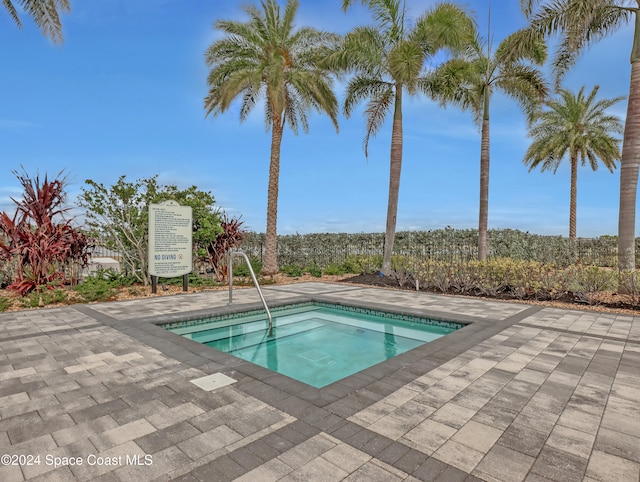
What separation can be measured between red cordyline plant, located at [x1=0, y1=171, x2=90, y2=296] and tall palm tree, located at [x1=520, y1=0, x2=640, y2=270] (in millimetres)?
14161

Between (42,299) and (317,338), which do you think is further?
(42,299)

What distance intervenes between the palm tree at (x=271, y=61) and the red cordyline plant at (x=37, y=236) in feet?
21.7

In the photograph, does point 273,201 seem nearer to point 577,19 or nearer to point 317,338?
point 317,338

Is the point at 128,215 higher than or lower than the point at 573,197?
lower

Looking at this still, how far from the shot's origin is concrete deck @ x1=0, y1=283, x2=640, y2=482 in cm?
207

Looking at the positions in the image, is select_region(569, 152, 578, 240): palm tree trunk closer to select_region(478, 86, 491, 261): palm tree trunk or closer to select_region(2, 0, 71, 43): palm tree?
select_region(478, 86, 491, 261): palm tree trunk

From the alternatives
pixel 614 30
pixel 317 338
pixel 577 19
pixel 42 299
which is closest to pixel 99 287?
pixel 42 299

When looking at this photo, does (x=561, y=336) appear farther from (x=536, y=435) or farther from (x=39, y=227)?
(x=39, y=227)

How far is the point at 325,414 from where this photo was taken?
268 centimetres

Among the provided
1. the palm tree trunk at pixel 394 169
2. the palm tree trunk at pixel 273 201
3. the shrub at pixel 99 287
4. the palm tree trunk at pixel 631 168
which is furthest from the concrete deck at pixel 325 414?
the palm tree trunk at pixel 273 201

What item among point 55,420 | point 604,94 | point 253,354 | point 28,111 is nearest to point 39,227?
point 28,111

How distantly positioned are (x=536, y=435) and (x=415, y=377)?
1.15m

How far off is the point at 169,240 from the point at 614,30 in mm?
13957

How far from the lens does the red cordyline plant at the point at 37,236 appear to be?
8.55 metres
